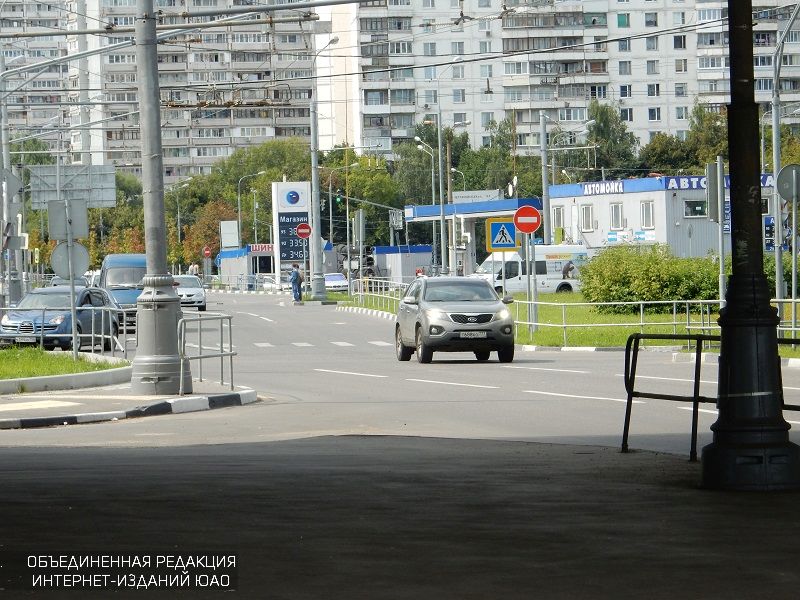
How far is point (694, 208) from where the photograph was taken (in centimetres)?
8262

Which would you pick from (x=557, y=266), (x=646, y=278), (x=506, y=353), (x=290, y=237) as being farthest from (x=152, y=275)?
(x=290, y=237)

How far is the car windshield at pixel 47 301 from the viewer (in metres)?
38.2

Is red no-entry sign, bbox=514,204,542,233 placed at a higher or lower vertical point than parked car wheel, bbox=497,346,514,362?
higher

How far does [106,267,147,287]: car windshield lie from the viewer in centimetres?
5406

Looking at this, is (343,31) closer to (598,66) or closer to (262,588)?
(598,66)

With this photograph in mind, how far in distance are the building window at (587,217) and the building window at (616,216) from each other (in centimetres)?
250

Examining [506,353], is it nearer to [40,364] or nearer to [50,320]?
[40,364]

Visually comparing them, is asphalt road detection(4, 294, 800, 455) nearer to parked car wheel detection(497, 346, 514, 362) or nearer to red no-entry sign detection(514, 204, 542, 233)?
parked car wheel detection(497, 346, 514, 362)

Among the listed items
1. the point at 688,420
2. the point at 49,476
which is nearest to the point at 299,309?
the point at 688,420

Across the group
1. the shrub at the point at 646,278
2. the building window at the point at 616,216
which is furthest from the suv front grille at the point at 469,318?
the building window at the point at 616,216

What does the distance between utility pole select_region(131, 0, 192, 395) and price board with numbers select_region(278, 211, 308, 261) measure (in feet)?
194

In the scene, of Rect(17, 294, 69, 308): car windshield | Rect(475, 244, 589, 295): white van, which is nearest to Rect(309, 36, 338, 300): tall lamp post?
Rect(475, 244, 589, 295): white van

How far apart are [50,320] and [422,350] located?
33.9ft

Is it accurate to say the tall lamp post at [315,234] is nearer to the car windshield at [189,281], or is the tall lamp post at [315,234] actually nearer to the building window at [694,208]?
the car windshield at [189,281]
